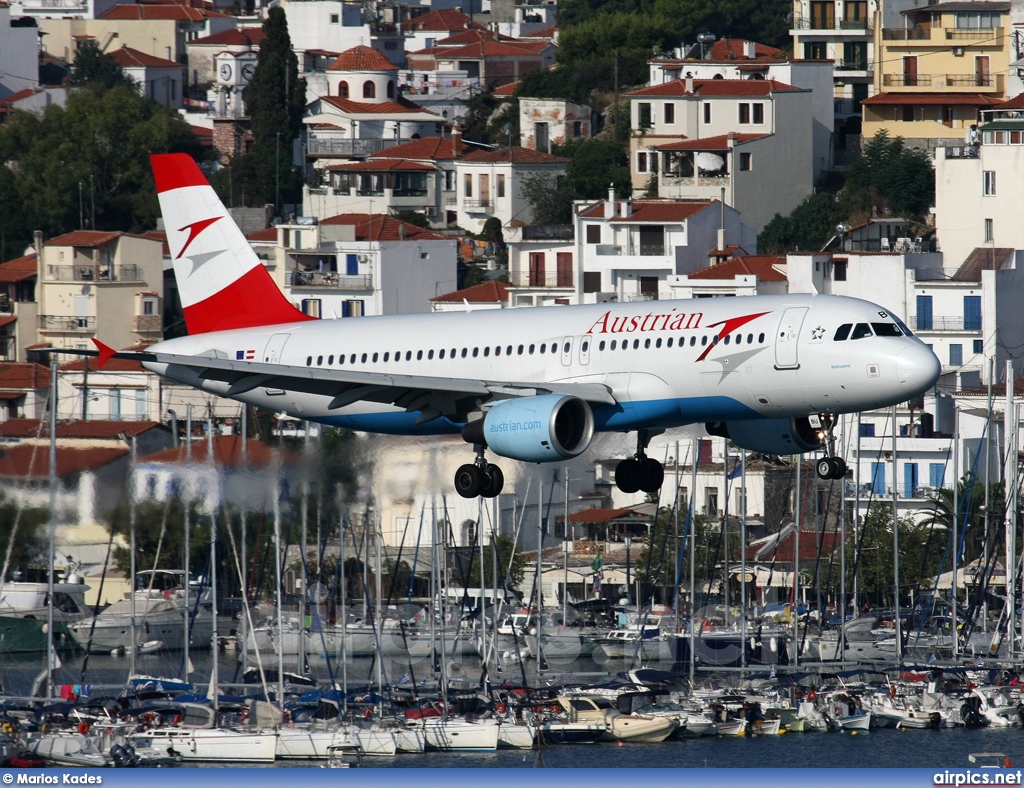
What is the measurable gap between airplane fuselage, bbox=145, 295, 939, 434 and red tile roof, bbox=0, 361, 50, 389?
71.0m

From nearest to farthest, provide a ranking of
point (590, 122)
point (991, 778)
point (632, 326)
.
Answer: point (991, 778) → point (632, 326) → point (590, 122)

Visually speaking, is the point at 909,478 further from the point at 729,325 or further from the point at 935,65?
the point at 729,325

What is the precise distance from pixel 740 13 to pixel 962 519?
99.8 meters

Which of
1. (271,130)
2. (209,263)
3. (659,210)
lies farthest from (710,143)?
(209,263)

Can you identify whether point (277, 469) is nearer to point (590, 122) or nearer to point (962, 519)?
point (962, 519)

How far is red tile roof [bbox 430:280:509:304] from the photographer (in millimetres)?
125500

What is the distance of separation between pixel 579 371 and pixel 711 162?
9339 cm

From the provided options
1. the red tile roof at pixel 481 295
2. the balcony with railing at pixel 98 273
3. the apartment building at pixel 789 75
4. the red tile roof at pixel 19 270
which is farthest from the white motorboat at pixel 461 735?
the apartment building at pixel 789 75

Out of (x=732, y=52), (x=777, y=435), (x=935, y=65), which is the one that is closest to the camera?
(x=777, y=435)

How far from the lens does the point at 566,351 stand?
46438 mm

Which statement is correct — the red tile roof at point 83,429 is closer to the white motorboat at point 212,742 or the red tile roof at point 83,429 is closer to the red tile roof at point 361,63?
the white motorboat at point 212,742

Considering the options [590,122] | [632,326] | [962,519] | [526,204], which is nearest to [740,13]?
[590,122]

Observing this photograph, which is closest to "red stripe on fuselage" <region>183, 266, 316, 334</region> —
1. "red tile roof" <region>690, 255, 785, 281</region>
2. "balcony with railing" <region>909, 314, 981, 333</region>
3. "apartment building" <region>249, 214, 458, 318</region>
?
"red tile roof" <region>690, 255, 785, 281</region>

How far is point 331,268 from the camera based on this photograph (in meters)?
134
